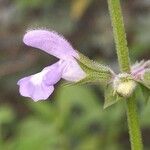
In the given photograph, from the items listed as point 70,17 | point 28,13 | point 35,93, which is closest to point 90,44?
point 70,17

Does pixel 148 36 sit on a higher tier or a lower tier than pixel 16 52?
lower

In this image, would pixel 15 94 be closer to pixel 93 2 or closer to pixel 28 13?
pixel 28 13

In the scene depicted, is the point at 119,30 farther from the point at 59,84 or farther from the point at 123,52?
the point at 59,84

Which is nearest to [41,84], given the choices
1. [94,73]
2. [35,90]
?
[35,90]

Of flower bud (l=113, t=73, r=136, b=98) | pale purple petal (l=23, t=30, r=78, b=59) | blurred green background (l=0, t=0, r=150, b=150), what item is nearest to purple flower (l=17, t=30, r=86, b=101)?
pale purple petal (l=23, t=30, r=78, b=59)

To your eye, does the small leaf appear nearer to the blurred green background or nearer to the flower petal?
the flower petal

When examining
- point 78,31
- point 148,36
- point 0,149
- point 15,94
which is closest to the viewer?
point 0,149

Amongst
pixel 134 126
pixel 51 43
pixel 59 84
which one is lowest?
pixel 134 126
